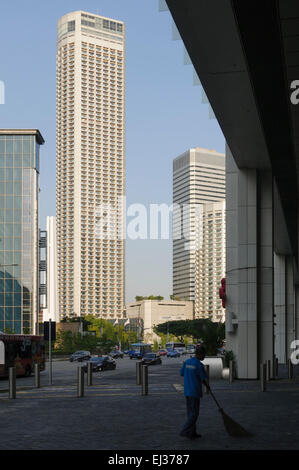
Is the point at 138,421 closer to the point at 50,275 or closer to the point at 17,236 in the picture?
the point at 17,236

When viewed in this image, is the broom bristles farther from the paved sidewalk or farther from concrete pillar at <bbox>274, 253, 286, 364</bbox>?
concrete pillar at <bbox>274, 253, 286, 364</bbox>

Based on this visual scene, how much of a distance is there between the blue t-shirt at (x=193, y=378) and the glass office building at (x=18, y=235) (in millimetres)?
139991

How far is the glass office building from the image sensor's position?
493 ft

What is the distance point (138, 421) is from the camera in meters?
13.9

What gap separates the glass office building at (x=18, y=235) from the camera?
493ft

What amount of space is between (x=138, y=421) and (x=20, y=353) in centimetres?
2935

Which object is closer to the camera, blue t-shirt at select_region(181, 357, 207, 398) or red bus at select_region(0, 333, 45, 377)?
blue t-shirt at select_region(181, 357, 207, 398)

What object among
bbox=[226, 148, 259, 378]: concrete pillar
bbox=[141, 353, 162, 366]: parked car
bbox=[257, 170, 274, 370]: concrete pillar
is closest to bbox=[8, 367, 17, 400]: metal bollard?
bbox=[226, 148, 259, 378]: concrete pillar

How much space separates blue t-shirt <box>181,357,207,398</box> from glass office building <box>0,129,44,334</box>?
139991 mm

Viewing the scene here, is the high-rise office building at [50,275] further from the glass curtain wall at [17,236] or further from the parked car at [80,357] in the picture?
the parked car at [80,357]

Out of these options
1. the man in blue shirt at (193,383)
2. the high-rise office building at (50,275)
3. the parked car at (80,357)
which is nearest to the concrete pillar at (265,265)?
the man in blue shirt at (193,383)
